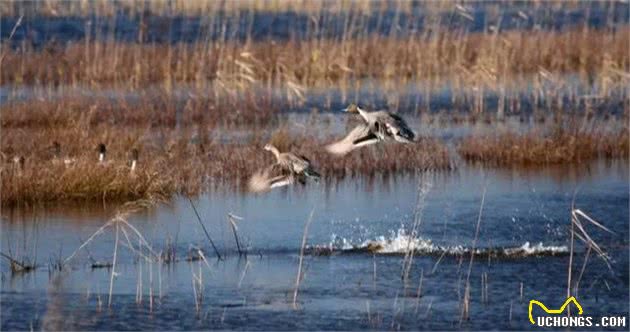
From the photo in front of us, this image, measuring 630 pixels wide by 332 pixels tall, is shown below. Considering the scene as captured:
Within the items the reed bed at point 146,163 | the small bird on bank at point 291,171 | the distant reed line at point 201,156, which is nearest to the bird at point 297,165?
the small bird on bank at point 291,171

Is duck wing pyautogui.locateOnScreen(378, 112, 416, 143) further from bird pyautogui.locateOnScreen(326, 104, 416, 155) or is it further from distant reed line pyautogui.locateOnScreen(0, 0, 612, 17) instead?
distant reed line pyautogui.locateOnScreen(0, 0, 612, 17)

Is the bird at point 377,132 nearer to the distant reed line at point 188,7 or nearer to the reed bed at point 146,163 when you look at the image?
the reed bed at point 146,163

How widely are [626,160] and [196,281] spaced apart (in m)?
7.35

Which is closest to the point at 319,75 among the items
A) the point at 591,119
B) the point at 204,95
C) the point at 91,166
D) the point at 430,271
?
the point at 204,95

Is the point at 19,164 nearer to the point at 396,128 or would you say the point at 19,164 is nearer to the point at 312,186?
the point at 312,186

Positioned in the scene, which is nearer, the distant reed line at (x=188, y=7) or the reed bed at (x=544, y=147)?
the reed bed at (x=544, y=147)

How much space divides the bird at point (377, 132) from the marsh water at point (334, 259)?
67 centimetres

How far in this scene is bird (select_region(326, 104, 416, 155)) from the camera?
9.41 meters

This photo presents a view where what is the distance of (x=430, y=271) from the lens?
35.7 feet

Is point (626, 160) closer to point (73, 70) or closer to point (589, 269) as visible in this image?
point (589, 269)

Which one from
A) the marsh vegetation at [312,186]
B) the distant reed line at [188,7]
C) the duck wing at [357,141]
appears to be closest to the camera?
the duck wing at [357,141]

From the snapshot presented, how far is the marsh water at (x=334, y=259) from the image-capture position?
956cm

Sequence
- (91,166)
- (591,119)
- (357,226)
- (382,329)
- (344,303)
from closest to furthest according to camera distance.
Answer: (382,329) < (344,303) < (357,226) < (91,166) < (591,119)

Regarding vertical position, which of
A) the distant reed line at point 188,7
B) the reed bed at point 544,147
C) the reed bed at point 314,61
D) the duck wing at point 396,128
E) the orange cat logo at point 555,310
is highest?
the duck wing at point 396,128
